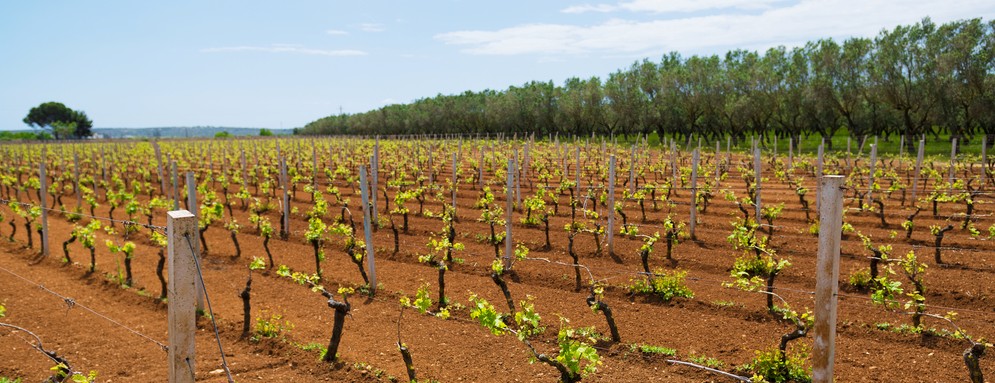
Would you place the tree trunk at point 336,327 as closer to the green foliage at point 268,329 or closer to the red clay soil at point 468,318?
the red clay soil at point 468,318

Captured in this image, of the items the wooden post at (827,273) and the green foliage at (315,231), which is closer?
the wooden post at (827,273)

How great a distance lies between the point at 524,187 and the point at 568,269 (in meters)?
11.5

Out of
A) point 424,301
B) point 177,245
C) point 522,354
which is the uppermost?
point 177,245

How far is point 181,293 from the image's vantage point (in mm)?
3754

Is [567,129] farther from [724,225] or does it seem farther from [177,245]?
[177,245]

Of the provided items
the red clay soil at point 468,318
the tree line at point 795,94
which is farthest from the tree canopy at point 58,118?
the red clay soil at point 468,318

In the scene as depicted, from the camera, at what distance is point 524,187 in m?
22.9

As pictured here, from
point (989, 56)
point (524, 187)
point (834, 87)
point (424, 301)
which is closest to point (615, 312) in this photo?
point (424, 301)

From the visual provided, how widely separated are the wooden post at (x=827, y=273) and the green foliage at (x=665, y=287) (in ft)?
15.3

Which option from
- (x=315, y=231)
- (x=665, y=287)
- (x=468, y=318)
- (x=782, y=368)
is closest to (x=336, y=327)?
(x=468, y=318)

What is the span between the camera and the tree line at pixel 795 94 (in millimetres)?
33250

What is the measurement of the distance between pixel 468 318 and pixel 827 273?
526 centimetres

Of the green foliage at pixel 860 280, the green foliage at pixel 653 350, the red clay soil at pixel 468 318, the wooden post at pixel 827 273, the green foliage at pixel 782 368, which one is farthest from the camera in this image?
the green foliage at pixel 860 280

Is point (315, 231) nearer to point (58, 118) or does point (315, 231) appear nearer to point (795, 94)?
point (795, 94)
